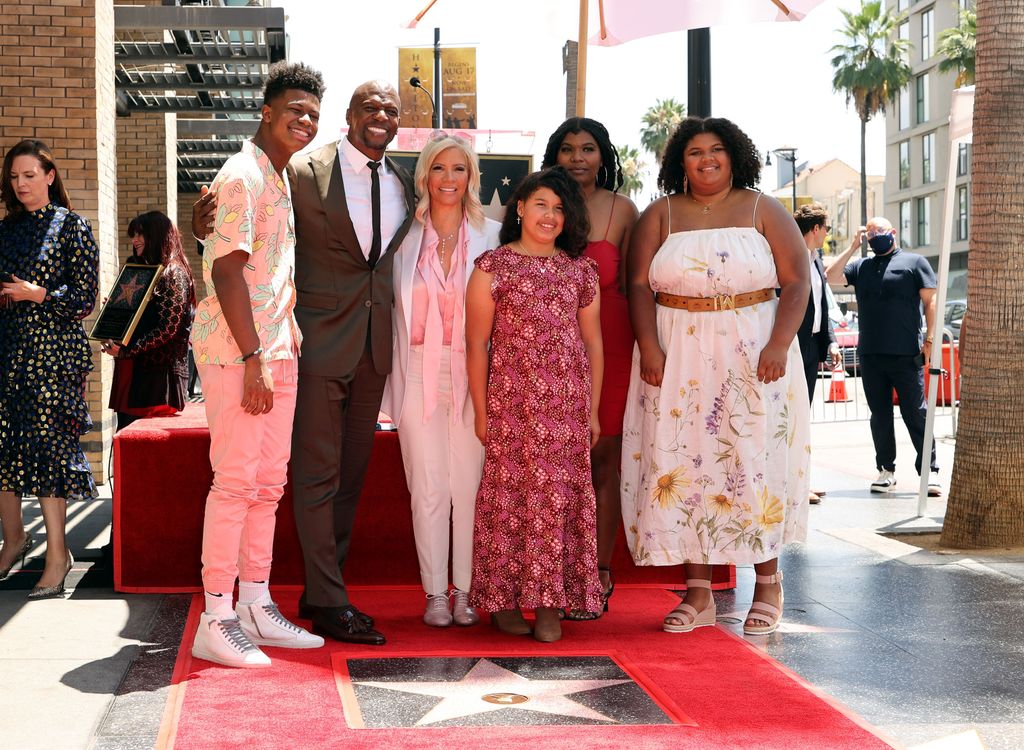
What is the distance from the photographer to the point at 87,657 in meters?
4.59

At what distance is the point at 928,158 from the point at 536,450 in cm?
5986

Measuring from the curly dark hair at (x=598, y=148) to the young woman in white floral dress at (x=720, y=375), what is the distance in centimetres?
30

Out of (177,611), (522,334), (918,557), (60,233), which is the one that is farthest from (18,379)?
(918,557)

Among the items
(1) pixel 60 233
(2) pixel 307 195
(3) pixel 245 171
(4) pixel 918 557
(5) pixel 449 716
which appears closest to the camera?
(5) pixel 449 716

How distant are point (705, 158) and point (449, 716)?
102 inches

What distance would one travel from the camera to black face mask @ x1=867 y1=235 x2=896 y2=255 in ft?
31.1

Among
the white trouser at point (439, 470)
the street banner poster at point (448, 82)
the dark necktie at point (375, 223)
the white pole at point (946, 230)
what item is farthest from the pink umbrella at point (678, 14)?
the street banner poster at point (448, 82)

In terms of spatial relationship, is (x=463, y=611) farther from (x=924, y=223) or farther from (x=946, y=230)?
(x=924, y=223)

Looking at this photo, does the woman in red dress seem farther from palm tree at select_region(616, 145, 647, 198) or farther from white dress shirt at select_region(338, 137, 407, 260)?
palm tree at select_region(616, 145, 647, 198)

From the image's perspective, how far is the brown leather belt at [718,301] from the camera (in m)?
5.12

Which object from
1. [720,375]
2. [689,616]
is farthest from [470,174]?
[689,616]

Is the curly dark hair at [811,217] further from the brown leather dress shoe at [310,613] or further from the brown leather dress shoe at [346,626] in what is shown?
the brown leather dress shoe at [346,626]

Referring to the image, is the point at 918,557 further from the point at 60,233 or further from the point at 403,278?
the point at 60,233

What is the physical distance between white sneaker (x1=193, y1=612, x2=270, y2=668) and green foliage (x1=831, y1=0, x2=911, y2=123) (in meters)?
57.8
